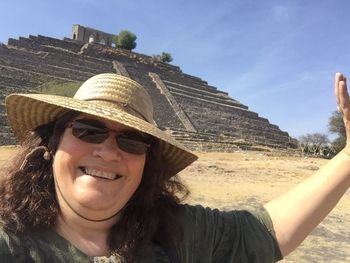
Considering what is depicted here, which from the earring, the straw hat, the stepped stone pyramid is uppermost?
the stepped stone pyramid

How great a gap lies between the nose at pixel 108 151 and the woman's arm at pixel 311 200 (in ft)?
2.93

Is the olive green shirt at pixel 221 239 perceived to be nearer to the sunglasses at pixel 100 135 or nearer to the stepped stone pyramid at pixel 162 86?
the sunglasses at pixel 100 135

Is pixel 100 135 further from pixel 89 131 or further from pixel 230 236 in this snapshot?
pixel 230 236

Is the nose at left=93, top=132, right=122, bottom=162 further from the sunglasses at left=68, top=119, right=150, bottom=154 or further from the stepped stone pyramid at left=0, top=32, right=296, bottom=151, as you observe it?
the stepped stone pyramid at left=0, top=32, right=296, bottom=151

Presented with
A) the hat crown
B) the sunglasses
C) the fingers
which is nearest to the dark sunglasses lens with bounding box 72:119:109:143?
the sunglasses

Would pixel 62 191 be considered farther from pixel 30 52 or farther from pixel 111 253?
pixel 30 52

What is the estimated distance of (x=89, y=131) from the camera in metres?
2.06

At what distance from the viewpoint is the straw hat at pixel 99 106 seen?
2.04m

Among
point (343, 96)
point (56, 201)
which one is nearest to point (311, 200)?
point (343, 96)

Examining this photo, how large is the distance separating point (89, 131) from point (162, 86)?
Answer: 3098cm

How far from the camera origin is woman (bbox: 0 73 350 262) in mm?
1945

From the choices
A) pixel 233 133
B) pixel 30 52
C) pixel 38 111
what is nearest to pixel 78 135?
pixel 38 111

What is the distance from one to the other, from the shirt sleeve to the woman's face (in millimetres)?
386

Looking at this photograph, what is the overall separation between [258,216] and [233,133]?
2758 cm
